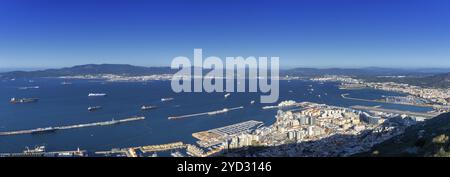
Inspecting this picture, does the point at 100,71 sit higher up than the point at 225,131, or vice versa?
the point at 100,71

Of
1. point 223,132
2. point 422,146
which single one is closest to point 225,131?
point 223,132

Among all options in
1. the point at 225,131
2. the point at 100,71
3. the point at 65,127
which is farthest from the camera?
the point at 100,71

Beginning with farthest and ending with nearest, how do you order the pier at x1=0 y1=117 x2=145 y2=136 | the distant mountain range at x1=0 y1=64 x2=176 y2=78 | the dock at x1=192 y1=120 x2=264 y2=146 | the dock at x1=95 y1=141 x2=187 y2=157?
the distant mountain range at x1=0 y1=64 x2=176 y2=78, the pier at x1=0 y1=117 x2=145 y2=136, the dock at x1=192 y1=120 x2=264 y2=146, the dock at x1=95 y1=141 x2=187 y2=157

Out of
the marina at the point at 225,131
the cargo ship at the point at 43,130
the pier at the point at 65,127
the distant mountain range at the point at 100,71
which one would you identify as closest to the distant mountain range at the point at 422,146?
the marina at the point at 225,131

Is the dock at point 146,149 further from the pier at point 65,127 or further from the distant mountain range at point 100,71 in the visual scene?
the distant mountain range at point 100,71

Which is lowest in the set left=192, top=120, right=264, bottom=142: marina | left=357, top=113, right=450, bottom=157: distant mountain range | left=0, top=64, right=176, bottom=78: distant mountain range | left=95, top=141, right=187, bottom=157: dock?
left=95, top=141, right=187, bottom=157: dock

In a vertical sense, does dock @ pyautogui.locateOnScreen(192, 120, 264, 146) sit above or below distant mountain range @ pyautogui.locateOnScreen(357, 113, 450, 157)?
below

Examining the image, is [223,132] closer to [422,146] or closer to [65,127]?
[65,127]

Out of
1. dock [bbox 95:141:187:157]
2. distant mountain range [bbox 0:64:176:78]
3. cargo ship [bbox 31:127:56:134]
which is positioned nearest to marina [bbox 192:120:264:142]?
dock [bbox 95:141:187:157]

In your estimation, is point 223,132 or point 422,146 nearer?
point 422,146

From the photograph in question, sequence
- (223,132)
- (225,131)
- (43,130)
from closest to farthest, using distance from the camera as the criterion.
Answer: (223,132) < (225,131) < (43,130)

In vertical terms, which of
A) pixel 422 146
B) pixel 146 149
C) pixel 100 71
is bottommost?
pixel 146 149

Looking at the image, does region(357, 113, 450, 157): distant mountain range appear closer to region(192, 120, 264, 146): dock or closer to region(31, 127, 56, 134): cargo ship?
region(192, 120, 264, 146): dock
